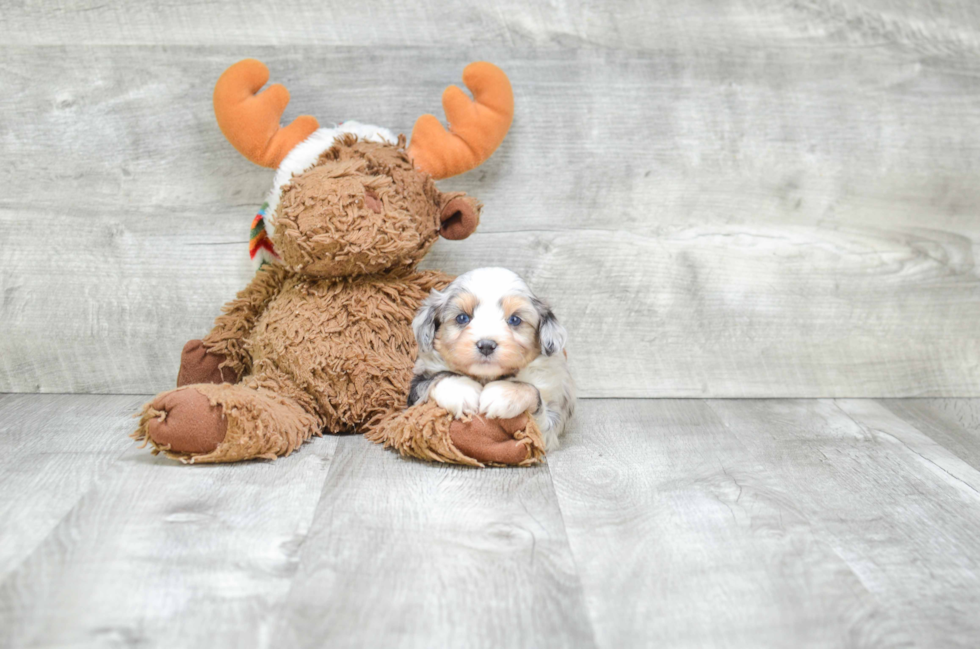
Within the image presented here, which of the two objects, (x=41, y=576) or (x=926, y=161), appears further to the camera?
(x=926, y=161)

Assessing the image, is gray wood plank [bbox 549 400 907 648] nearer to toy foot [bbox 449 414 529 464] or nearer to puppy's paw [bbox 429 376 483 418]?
toy foot [bbox 449 414 529 464]

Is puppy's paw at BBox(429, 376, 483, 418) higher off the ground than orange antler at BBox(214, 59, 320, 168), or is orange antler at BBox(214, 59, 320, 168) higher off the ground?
orange antler at BBox(214, 59, 320, 168)

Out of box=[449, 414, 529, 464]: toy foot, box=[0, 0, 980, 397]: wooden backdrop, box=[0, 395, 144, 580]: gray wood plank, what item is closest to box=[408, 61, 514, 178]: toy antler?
box=[0, 0, 980, 397]: wooden backdrop

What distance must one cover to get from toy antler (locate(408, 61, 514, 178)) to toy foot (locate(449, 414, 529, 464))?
1.86ft

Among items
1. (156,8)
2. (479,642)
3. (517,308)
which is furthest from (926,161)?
(156,8)

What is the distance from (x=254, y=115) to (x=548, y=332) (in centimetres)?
76

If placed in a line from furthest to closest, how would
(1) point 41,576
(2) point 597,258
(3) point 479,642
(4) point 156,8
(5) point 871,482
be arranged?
1. (2) point 597,258
2. (4) point 156,8
3. (5) point 871,482
4. (1) point 41,576
5. (3) point 479,642

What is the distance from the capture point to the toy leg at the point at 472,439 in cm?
147

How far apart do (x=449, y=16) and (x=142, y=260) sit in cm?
90

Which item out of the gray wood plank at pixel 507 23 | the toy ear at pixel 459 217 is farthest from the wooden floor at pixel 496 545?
the gray wood plank at pixel 507 23

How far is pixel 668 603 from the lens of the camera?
1027 mm

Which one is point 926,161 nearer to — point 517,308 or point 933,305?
point 933,305

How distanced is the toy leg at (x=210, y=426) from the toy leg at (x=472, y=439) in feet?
0.81

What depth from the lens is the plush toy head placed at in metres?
1.56
